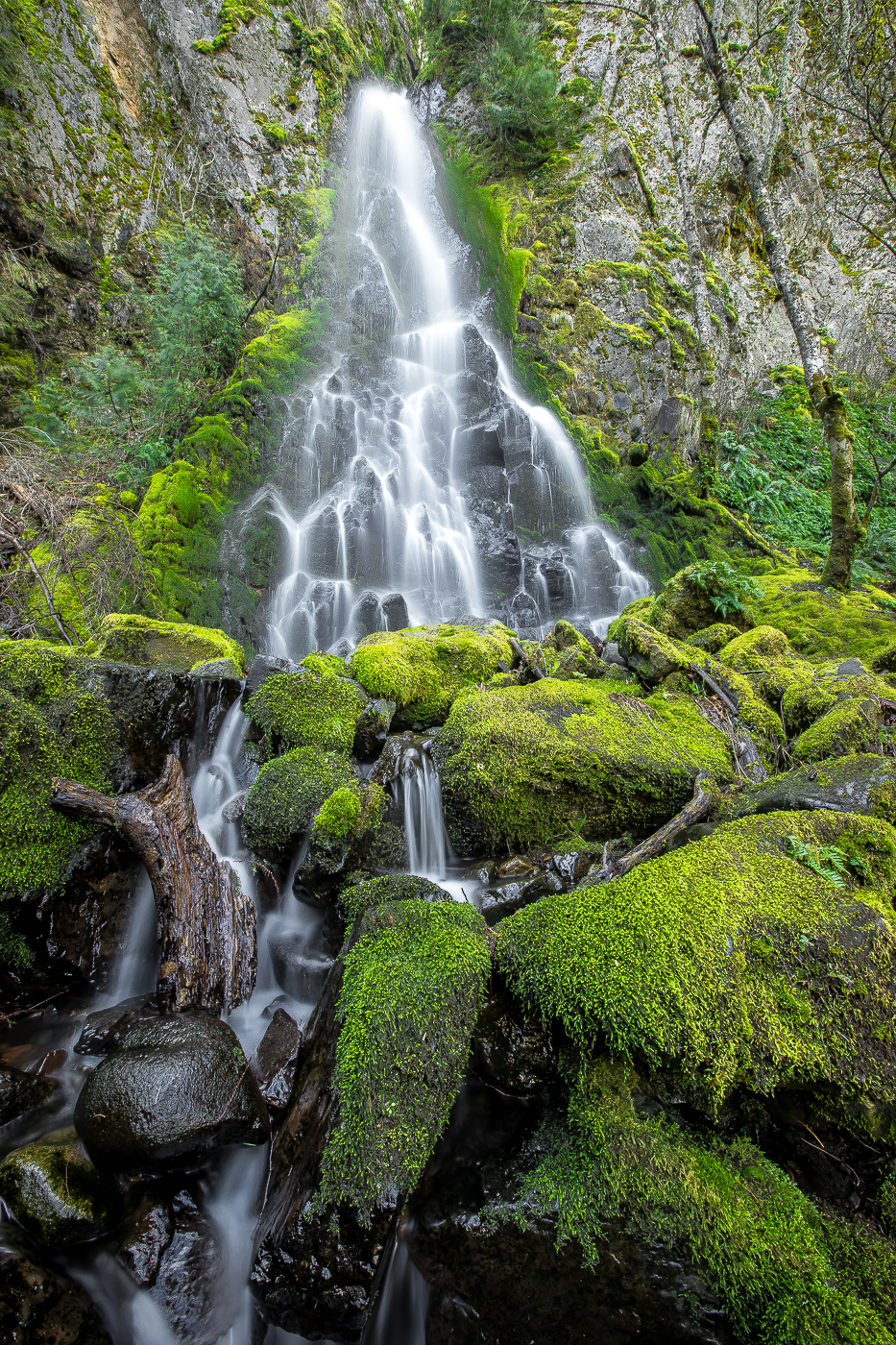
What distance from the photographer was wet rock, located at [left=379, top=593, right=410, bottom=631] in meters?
7.90

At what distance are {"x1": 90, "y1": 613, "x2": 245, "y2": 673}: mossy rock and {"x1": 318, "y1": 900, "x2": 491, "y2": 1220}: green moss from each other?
3307mm

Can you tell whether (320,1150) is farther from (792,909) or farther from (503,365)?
(503,365)

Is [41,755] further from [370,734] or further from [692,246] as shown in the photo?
[692,246]

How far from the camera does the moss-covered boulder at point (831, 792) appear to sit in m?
2.58

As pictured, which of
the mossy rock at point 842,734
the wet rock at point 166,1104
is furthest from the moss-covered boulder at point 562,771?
the wet rock at point 166,1104

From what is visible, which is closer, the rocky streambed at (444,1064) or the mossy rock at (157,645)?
the rocky streambed at (444,1064)

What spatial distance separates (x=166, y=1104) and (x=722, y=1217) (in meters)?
2.07

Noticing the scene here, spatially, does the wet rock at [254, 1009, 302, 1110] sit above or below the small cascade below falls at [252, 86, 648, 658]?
below

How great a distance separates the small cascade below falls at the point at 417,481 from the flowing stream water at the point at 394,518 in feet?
0.13

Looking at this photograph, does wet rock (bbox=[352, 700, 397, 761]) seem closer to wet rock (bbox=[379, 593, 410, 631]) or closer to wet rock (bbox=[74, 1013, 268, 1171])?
wet rock (bbox=[74, 1013, 268, 1171])

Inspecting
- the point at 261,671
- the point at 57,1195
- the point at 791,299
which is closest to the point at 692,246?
the point at 791,299

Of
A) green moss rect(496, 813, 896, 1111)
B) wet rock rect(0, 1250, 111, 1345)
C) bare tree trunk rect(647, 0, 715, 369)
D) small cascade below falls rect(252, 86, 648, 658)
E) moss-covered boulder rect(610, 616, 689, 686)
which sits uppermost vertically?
bare tree trunk rect(647, 0, 715, 369)

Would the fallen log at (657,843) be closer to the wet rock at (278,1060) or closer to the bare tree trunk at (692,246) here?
the wet rock at (278,1060)

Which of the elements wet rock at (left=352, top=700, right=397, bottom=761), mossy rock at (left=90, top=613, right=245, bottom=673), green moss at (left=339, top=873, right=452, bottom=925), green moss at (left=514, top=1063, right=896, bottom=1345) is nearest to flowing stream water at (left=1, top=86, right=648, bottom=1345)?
wet rock at (left=352, top=700, right=397, bottom=761)
